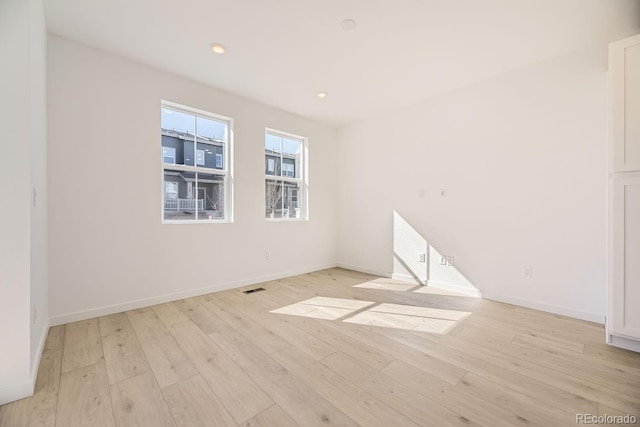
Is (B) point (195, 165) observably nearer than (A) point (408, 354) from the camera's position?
No

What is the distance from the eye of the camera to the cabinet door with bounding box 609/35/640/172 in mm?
1899

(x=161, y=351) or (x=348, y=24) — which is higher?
(x=348, y=24)

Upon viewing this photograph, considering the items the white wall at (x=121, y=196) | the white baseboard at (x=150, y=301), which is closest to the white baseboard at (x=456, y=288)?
the white baseboard at (x=150, y=301)

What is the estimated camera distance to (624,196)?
76.4 inches

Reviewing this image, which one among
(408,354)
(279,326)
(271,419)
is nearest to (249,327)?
(279,326)

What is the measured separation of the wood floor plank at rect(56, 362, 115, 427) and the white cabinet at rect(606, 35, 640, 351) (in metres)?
3.41

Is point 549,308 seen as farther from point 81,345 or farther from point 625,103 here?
point 81,345

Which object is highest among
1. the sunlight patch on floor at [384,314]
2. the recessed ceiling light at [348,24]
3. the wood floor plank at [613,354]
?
the recessed ceiling light at [348,24]

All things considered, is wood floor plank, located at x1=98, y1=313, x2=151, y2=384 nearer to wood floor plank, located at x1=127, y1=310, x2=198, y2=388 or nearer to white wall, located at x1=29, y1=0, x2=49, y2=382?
wood floor plank, located at x1=127, y1=310, x2=198, y2=388

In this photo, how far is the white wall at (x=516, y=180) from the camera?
251 cm

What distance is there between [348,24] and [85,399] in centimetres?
317

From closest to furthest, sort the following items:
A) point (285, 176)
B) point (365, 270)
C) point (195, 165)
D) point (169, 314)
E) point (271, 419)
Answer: point (271, 419), point (169, 314), point (195, 165), point (285, 176), point (365, 270)

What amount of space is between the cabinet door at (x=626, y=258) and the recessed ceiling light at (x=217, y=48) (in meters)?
3.55

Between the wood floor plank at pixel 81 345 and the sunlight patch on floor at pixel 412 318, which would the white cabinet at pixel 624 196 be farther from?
the wood floor plank at pixel 81 345
